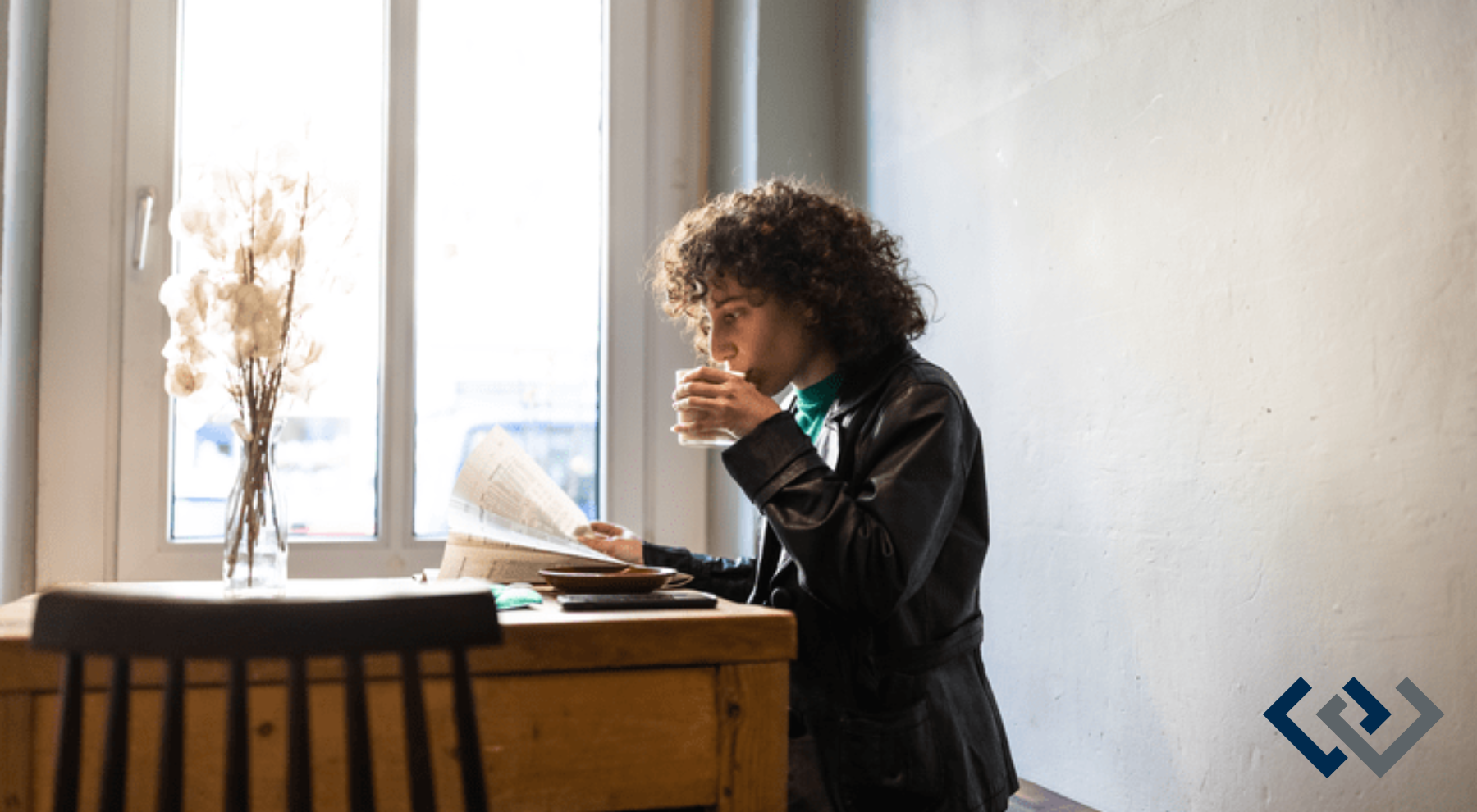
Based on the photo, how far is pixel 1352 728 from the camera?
1170 mm

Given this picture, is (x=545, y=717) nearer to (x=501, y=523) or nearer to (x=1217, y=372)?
(x=501, y=523)

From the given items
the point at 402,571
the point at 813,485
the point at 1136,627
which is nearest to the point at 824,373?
the point at 813,485

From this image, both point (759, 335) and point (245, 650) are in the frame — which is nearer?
point (245, 650)

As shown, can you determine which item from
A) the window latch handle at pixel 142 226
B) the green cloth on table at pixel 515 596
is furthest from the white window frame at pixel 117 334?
the green cloth on table at pixel 515 596

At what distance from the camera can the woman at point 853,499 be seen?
1.08 m

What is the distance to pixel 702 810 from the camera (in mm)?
970

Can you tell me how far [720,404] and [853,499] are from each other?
6.9 inches

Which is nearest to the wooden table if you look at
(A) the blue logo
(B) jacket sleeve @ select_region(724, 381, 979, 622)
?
(B) jacket sleeve @ select_region(724, 381, 979, 622)

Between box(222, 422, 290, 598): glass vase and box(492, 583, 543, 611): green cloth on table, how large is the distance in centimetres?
20

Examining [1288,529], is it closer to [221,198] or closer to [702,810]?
[702,810]

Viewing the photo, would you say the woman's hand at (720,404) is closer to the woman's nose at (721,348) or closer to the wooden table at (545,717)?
the woman's nose at (721,348)

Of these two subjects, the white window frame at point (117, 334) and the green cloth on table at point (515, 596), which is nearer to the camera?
the green cloth on table at point (515, 596)

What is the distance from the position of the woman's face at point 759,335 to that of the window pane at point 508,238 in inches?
41.4

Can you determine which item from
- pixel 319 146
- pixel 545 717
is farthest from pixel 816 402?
pixel 319 146
